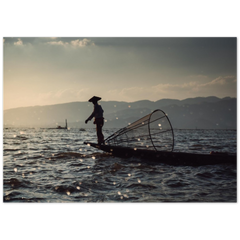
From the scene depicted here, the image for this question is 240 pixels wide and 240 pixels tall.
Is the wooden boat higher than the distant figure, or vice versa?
the distant figure

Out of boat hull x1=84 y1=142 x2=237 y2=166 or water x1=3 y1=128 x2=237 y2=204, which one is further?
boat hull x1=84 y1=142 x2=237 y2=166

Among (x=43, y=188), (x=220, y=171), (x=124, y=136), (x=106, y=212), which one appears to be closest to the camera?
(x=106, y=212)

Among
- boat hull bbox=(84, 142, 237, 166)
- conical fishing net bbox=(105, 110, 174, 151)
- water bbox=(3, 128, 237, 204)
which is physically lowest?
water bbox=(3, 128, 237, 204)

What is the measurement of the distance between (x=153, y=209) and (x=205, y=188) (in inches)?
107

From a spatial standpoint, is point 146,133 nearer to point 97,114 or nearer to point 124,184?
point 97,114

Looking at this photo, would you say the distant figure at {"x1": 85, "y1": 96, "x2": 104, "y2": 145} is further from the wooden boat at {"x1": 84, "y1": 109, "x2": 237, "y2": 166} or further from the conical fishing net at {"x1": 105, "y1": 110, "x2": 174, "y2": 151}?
the conical fishing net at {"x1": 105, "y1": 110, "x2": 174, "y2": 151}

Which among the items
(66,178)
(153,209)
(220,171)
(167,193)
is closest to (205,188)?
(167,193)

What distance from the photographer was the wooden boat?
831 cm

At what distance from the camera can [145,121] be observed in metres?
9.81

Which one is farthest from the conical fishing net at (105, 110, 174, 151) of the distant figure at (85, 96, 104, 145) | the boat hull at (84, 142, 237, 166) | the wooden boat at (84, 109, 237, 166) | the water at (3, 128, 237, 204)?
the water at (3, 128, 237, 204)

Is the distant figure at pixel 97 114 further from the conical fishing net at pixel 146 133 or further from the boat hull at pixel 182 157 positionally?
the boat hull at pixel 182 157

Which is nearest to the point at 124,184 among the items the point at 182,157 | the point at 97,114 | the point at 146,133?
the point at 182,157

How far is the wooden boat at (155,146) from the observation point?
831 cm

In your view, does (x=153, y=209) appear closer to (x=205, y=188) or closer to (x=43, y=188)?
(x=205, y=188)
